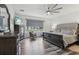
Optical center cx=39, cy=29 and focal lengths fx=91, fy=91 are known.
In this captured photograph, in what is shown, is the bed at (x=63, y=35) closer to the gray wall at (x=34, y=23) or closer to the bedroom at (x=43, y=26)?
the bedroom at (x=43, y=26)

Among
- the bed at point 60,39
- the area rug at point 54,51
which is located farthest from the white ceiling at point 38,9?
the area rug at point 54,51

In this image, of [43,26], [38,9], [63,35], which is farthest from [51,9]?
[63,35]

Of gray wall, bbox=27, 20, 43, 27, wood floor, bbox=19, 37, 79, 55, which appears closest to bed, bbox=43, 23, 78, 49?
wood floor, bbox=19, 37, 79, 55

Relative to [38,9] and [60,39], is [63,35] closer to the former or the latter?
[60,39]

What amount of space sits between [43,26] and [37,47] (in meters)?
0.47

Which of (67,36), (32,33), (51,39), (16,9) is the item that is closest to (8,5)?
(16,9)

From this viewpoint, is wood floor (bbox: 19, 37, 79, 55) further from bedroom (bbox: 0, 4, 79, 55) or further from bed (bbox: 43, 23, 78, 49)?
bed (bbox: 43, 23, 78, 49)

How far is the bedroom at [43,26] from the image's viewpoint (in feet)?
6.21

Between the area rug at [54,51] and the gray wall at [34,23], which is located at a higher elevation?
the gray wall at [34,23]

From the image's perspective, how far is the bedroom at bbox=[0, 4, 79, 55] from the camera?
1892 millimetres

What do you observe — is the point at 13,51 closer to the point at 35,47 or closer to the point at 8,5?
the point at 35,47

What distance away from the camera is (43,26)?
1985 millimetres

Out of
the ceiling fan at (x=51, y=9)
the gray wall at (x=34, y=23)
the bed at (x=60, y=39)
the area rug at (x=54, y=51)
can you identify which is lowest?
the area rug at (x=54, y=51)

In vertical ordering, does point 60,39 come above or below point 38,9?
below
